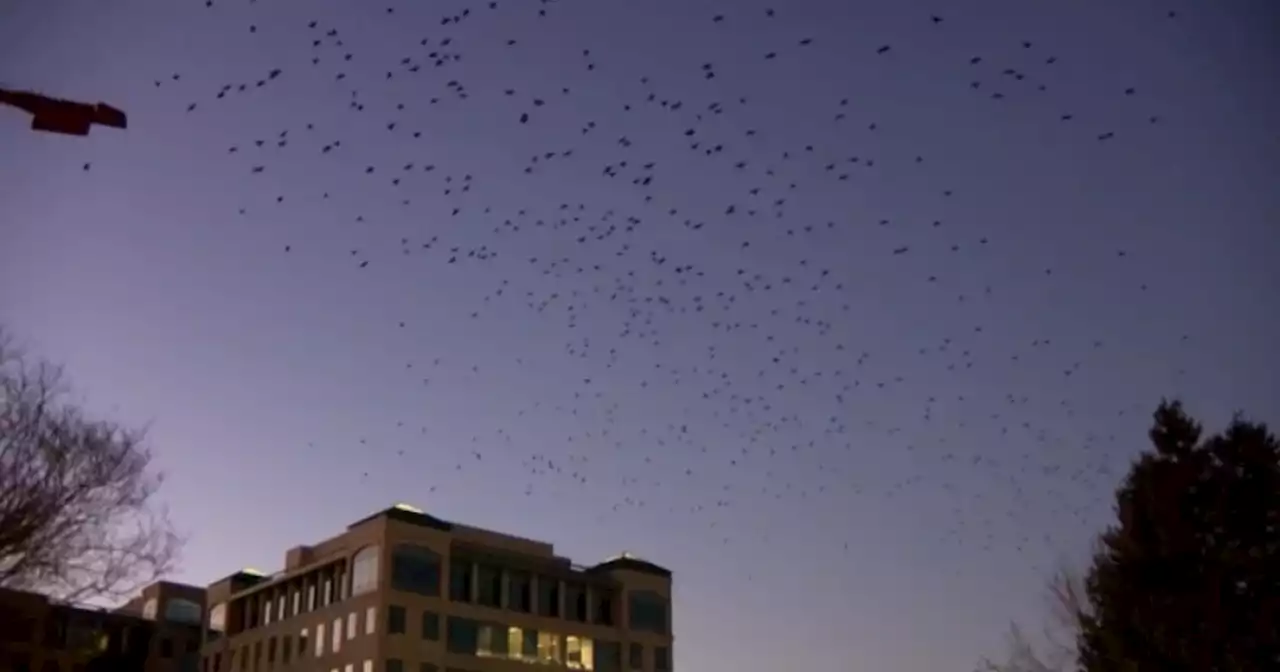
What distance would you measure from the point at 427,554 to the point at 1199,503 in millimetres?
52246

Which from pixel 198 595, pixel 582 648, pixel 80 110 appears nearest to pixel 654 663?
pixel 582 648

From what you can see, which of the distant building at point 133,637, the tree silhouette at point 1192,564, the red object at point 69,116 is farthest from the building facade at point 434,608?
the red object at point 69,116

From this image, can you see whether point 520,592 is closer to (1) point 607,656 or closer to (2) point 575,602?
(2) point 575,602

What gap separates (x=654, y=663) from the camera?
299 ft

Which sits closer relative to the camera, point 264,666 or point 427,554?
point 427,554

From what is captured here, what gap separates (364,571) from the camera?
81688 millimetres

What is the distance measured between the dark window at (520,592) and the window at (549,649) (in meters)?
1.89

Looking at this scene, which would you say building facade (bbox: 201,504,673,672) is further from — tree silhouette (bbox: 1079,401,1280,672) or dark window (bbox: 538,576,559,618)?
tree silhouette (bbox: 1079,401,1280,672)

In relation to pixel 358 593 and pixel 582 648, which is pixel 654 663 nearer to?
pixel 582 648

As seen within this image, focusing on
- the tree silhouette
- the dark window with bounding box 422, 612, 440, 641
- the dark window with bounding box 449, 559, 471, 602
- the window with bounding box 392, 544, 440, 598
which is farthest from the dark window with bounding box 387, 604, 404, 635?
the tree silhouette

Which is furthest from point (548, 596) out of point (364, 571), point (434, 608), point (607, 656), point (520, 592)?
point (364, 571)

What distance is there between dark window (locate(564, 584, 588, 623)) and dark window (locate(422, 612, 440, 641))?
10045 millimetres

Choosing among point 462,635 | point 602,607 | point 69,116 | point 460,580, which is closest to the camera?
point 69,116

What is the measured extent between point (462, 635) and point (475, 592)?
8.76 feet
